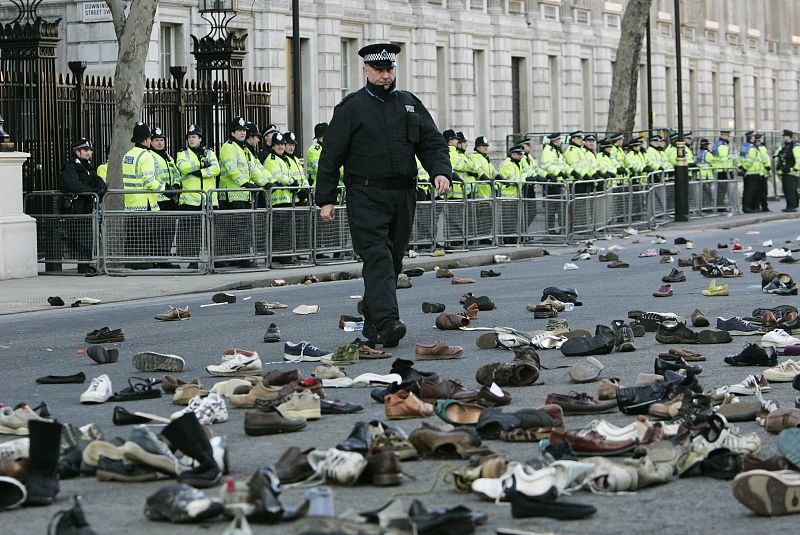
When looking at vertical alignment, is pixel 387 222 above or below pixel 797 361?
above

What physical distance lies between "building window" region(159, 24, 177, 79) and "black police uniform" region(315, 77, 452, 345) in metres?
21.2

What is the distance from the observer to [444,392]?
865cm

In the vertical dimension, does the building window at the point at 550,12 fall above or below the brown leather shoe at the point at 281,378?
above

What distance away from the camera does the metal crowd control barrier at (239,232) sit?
2134cm

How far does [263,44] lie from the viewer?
35.4 m

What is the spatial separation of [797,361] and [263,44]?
2617 centimetres

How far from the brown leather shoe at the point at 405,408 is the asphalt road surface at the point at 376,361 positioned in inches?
2.3

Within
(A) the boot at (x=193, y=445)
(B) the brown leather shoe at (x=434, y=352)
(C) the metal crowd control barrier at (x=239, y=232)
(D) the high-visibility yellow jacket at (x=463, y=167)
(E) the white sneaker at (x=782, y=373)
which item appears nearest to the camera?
(A) the boot at (x=193, y=445)

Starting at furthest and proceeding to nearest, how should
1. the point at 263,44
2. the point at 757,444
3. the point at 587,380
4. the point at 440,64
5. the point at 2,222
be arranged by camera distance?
the point at 440,64 → the point at 263,44 → the point at 2,222 → the point at 587,380 → the point at 757,444

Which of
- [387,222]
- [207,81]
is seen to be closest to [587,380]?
[387,222]

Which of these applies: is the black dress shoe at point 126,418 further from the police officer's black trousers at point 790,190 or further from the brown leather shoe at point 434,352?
the police officer's black trousers at point 790,190

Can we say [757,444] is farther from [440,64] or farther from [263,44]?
[440,64]

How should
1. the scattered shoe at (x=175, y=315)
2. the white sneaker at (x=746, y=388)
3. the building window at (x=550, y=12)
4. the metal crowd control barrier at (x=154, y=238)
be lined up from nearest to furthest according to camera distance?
the white sneaker at (x=746, y=388), the scattered shoe at (x=175, y=315), the metal crowd control barrier at (x=154, y=238), the building window at (x=550, y=12)

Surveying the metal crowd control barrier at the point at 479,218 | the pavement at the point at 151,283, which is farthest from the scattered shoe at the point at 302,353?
the metal crowd control barrier at the point at 479,218
